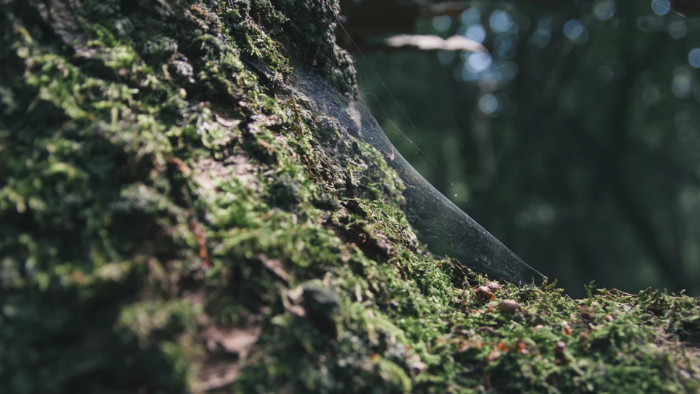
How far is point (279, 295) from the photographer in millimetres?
1400

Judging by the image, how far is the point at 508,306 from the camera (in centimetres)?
193

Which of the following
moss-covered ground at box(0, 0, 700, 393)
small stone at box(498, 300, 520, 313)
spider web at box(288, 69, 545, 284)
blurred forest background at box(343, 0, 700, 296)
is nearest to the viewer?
moss-covered ground at box(0, 0, 700, 393)

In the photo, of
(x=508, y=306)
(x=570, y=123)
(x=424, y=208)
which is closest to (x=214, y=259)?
(x=508, y=306)

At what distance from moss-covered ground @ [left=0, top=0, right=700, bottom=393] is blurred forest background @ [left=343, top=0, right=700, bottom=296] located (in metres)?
10.7

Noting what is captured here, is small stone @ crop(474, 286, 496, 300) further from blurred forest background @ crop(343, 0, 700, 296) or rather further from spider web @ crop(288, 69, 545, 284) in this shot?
blurred forest background @ crop(343, 0, 700, 296)

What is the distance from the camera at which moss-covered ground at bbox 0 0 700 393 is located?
1147 mm

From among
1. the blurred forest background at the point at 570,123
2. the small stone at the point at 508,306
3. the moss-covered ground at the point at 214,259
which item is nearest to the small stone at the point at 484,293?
the moss-covered ground at the point at 214,259

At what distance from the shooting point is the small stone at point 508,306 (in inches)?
76.1

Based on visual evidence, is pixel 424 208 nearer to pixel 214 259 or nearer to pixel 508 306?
pixel 508 306

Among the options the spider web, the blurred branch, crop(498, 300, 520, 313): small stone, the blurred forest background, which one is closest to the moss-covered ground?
crop(498, 300, 520, 313): small stone

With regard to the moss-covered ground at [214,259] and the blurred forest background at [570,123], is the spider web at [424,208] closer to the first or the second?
the moss-covered ground at [214,259]

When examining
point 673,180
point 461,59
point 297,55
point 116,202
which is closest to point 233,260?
point 116,202

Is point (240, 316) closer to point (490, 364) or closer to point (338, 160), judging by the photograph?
point (490, 364)

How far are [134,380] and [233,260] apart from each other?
1.38 feet
